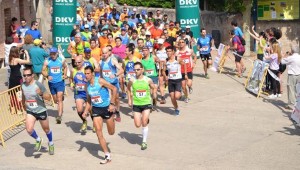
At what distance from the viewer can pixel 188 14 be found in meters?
23.1

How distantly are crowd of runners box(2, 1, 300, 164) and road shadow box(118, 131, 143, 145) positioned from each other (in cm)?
49

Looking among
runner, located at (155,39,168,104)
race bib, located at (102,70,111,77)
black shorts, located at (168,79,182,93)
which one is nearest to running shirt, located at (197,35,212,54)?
runner, located at (155,39,168,104)

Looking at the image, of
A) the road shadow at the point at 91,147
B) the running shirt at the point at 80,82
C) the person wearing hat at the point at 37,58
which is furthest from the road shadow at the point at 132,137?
the person wearing hat at the point at 37,58

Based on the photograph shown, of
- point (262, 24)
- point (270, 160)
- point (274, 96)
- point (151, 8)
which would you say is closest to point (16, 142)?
point (270, 160)

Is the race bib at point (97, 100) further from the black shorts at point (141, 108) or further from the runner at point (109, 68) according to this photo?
the runner at point (109, 68)

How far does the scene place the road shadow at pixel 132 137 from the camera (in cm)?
1348

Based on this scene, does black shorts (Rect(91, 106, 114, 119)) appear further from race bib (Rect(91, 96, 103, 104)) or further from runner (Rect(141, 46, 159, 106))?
runner (Rect(141, 46, 159, 106))

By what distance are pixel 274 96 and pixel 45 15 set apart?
50.8 feet

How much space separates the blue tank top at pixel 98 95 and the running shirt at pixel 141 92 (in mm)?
979

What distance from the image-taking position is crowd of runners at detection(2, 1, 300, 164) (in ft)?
39.7

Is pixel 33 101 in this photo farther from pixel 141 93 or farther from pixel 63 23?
pixel 63 23

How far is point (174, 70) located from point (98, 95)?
407cm

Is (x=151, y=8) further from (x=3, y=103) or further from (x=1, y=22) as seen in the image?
(x=3, y=103)

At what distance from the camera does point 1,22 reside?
995 inches
